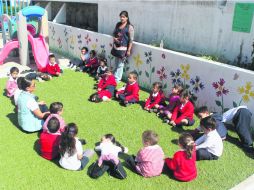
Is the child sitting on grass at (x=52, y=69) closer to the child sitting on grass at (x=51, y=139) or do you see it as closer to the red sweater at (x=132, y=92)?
the red sweater at (x=132, y=92)

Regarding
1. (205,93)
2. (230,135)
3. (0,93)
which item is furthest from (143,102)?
(0,93)

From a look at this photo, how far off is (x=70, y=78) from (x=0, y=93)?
2125 mm

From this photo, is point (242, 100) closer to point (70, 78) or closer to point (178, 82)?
point (178, 82)

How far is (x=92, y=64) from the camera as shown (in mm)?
9305

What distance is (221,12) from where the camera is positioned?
712cm

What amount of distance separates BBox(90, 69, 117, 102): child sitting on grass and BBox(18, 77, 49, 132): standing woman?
1.79 metres

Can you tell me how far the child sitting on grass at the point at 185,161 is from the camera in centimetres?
405

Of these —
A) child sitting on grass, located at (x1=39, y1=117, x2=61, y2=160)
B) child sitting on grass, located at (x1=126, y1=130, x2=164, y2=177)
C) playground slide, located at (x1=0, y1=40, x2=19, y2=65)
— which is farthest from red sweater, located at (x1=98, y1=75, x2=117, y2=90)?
playground slide, located at (x1=0, y1=40, x2=19, y2=65)

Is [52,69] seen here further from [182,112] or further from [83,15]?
[83,15]

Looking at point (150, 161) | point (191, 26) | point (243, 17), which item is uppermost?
point (243, 17)

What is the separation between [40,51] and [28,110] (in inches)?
196

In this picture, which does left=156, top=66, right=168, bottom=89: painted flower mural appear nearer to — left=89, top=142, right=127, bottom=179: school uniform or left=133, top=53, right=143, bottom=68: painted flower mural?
left=133, top=53, right=143, bottom=68: painted flower mural

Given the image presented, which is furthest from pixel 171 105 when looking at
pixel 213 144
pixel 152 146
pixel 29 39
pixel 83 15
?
pixel 83 15

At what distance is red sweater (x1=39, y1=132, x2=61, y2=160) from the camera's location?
450 centimetres
